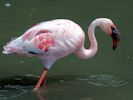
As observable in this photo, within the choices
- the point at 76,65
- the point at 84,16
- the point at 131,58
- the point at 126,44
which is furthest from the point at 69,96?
the point at 84,16

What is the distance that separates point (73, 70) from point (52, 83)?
1.87 feet

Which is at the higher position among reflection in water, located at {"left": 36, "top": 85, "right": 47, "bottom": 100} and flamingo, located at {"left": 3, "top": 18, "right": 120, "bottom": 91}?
flamingo, located at {"left": 3, "top": 18, "right": 120, "bottom": 91}

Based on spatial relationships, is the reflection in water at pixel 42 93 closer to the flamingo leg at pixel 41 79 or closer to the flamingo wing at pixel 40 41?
the flamingo leg at pixel 41 79

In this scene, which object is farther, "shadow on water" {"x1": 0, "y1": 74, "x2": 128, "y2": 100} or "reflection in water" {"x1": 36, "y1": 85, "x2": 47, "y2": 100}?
"shadow on water" {"x1": 0, "y1": 74, "x2": 128, "y2": 100}

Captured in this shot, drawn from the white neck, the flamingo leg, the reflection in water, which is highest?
the white neck

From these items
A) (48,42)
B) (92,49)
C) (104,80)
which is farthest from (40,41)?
(104,80)

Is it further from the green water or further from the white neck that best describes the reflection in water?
the white neck

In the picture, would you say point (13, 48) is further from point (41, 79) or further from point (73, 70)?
point (73, 70)

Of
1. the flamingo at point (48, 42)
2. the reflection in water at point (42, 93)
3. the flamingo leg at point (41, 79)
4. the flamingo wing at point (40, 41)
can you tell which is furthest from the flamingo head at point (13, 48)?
the reflection in water at point (42, 93)

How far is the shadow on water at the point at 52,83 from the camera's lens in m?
6.68

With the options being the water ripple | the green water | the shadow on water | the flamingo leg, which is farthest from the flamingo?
the water ripple

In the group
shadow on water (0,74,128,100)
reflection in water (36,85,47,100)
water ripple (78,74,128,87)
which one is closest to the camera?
reflection in water (36,85,47,100)

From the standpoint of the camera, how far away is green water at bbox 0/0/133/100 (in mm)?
6652

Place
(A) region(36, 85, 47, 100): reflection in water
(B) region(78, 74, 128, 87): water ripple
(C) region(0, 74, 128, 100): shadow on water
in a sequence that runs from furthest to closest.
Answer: (B) region(78, 74, 128, 87): water ripple < (C) region(0, 74, 128, 100): shadow on water < (A) region(36, 85, 47, 100): reflection in water
